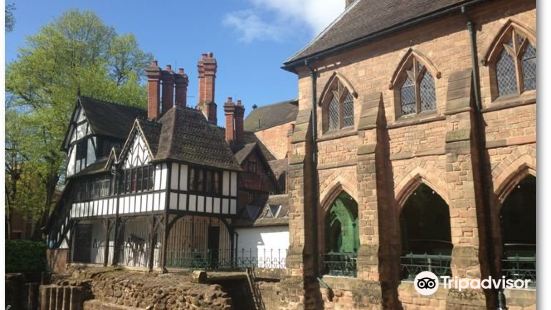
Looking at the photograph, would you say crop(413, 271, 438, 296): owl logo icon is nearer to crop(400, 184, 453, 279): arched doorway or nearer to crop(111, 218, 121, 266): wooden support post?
crop(400, 184, 453, 279): arched doorway

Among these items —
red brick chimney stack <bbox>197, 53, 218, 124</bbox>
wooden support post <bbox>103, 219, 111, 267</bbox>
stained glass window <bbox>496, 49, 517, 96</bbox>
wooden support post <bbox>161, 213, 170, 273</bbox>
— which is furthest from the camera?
red brick chimney stack <bbox>197, 53, 218, 124</bbox>

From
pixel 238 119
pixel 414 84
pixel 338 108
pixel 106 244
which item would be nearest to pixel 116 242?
pixel 106 244

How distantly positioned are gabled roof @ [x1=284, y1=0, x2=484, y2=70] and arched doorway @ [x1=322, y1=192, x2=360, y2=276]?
427 cm

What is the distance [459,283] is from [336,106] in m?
6.21

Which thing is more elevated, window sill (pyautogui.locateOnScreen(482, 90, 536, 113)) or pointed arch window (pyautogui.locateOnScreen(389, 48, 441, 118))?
pointed arch window (pyautogui.locateOnScreen(389, 48, 441, 118))

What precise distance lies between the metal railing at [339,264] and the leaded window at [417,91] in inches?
163

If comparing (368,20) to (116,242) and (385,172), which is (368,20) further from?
(116,242)

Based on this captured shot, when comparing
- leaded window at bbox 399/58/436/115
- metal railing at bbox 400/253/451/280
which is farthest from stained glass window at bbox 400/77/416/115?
metal railing at bbox 400/253/451/280

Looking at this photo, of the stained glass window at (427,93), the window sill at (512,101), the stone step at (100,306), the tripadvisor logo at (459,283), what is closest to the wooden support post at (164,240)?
the stone step at (100,306)

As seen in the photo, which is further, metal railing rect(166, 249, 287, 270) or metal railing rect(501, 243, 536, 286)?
metal railing rect(166, 249, 287, 270)

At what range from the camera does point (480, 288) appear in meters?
9.93

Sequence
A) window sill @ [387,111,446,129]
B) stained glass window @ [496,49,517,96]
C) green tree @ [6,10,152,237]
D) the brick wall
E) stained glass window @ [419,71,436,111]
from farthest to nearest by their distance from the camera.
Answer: the brick wall < green tree @ [6,10,152,237] < stained glass window @ [419,71,436,111] < window sill @ [387,111,446,129] < stained glass window @ [496,49,517,96]

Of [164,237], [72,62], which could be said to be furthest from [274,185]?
[72,62]

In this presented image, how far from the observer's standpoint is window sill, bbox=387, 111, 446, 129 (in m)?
11.7
